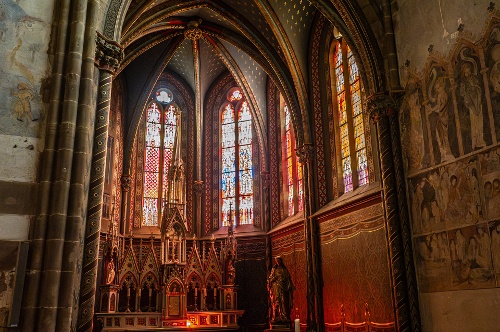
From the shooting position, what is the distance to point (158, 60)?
1930cm

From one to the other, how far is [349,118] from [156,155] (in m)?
8.82

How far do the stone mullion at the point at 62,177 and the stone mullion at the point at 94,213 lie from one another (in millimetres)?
574

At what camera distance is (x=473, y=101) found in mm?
9336

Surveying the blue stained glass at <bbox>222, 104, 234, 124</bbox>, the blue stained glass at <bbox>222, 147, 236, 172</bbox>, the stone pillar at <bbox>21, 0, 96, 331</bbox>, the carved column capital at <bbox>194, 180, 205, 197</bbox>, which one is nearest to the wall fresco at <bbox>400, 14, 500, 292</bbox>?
the stone pillar at <bbox>21, 0, 96, 331</bbox>

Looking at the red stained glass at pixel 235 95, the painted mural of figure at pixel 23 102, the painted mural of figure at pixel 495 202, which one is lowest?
the painted mural of figure at pixel 495 202

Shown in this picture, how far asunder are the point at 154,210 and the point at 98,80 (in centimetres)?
1072

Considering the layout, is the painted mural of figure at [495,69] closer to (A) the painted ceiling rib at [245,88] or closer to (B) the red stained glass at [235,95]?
(A) the painted ceiling rib at [245,88]

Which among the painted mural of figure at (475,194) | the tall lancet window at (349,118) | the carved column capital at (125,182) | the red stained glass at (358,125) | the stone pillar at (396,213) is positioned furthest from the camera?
the carved column capital at (125,182)

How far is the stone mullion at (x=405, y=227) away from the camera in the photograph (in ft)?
33.9

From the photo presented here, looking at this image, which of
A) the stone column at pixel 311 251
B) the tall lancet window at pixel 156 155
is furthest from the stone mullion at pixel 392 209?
the tall lancet window at pixel 156 155

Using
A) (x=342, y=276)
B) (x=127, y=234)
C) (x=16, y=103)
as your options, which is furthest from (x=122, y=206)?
(x=16, y=103)

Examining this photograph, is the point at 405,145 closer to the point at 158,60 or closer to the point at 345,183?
the point at 345,183

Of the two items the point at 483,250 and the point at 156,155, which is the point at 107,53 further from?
the point at 156,155

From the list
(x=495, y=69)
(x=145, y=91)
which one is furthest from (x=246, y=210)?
(x=495, y=69)
